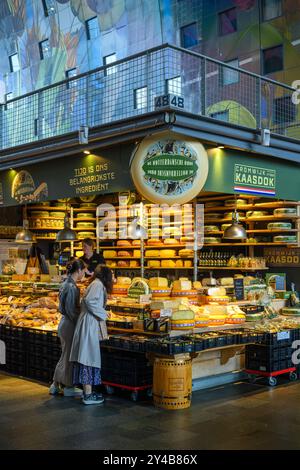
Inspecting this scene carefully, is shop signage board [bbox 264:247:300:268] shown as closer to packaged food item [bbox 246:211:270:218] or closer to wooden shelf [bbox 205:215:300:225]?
wooden shelf [bbox 205:215:300:225]

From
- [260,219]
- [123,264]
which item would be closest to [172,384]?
[260,219]

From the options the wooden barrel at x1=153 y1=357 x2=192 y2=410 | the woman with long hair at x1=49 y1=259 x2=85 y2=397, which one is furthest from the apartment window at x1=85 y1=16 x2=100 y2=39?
the wooden barrel at x1=153 y1=357 x2=192 y2=410

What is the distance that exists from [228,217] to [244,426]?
6644 mm

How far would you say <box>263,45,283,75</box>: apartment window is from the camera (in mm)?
19983

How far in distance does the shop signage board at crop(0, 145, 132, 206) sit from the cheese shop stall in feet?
0.06

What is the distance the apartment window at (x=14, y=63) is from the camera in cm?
3163

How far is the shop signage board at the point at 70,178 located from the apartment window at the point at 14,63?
2281 centimetres

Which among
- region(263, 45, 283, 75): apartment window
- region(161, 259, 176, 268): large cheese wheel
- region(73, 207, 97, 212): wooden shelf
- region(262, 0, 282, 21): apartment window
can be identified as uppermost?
region(262, 0, 282, 21): apartment window

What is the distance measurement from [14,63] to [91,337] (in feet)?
91.2

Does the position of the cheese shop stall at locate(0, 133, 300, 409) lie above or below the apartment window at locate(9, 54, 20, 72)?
below

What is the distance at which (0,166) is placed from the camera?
416 inches

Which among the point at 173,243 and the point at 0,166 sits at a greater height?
the point at 0,166
